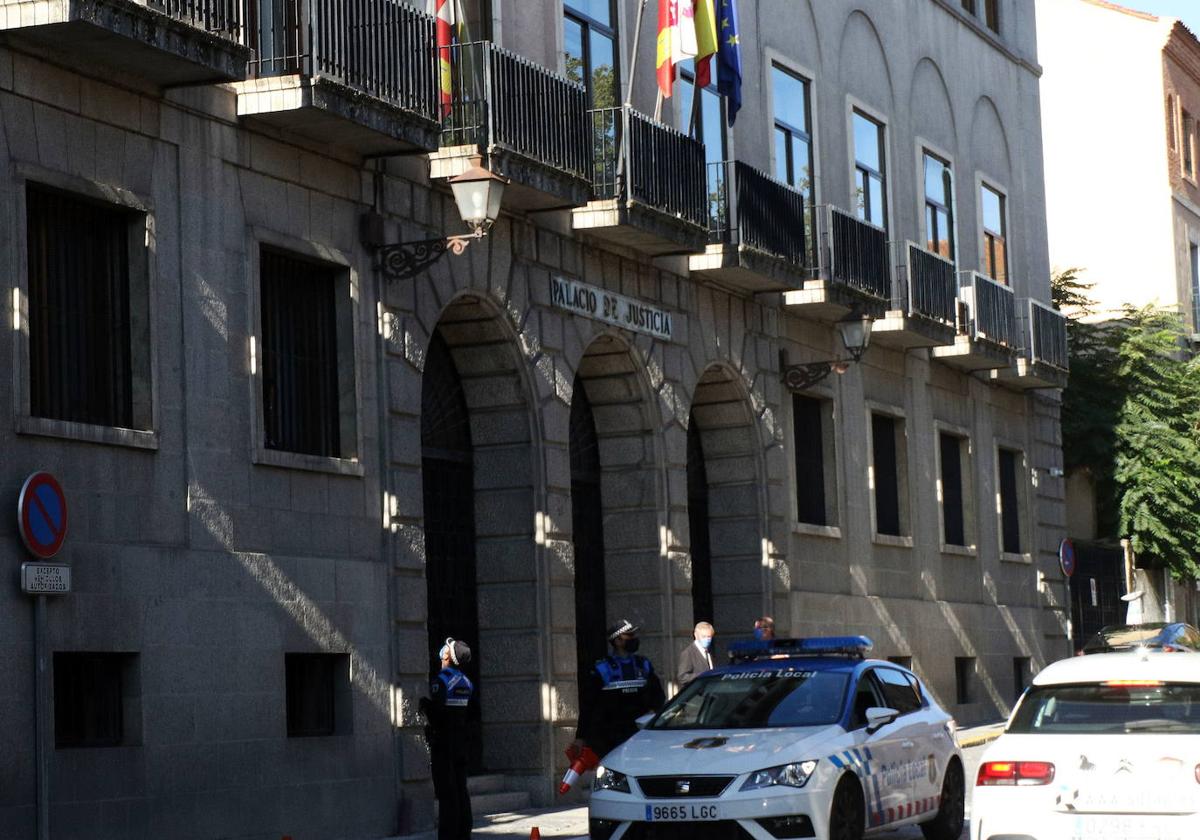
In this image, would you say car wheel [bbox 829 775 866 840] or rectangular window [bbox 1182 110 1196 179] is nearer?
car wheel [bbox 829 775 866 840]

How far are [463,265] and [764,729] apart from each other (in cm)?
632

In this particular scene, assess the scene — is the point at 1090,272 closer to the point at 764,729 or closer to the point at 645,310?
the point at 645,310

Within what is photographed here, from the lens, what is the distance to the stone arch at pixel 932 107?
3167 cm

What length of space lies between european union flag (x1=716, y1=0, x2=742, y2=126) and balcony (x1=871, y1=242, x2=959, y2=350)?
5519mm

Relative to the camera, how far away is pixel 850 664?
52.8 ft

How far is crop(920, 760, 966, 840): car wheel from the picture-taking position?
53.9ft

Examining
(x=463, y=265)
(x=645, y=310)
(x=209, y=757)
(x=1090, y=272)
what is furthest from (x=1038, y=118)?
(x=209, y=757)

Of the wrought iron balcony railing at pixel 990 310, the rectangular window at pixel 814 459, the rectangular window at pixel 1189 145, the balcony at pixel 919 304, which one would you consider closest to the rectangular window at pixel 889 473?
the balcony at pixel 919 304

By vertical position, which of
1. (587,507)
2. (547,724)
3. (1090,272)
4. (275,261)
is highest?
(1090,272)

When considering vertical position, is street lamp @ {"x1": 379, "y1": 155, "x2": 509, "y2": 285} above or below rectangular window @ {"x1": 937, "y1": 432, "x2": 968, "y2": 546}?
above

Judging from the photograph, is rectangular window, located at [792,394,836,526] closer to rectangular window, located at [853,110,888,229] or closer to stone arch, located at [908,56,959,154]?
rectangular window, located at [853,110,888,229]

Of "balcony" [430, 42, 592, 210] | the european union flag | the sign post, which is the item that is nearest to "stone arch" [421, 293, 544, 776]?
"balcony" [430, 42, 592, 210]

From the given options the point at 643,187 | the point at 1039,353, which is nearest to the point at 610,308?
the point at 643,187

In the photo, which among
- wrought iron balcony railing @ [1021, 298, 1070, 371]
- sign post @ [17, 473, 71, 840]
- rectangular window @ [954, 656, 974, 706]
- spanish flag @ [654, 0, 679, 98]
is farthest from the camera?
wrought iron balcony railing @ [1021, 298, 1070, 371]
